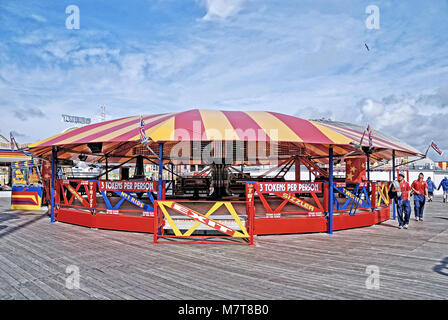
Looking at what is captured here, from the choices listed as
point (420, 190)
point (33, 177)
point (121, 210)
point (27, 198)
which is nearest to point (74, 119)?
point (33, 177)

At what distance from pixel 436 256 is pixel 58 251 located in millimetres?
8032

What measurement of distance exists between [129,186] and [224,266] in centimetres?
443

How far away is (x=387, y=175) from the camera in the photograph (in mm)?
29984

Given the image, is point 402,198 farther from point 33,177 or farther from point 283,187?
point 33,177

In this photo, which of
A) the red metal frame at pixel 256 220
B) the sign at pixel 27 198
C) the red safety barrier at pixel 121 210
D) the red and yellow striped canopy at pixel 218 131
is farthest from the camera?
the sign at pixel 27 198

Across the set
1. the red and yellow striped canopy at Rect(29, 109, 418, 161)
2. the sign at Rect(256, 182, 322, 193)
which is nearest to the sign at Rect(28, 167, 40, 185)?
the red and yellow striped canopy at Rect(29, 109, 418, 161)

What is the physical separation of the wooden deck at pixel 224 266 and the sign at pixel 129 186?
49.4 inches

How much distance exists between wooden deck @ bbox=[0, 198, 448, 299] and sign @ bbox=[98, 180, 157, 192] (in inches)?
49.4

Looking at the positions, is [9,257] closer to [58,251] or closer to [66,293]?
[58,251]

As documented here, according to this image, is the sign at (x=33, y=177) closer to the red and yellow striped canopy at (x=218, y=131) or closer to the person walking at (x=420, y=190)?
the red and yellow striped canopy at (x=218, y=131)

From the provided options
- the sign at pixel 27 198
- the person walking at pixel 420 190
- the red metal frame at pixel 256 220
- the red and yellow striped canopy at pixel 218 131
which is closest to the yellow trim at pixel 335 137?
the red and yellow striped canopy at pixel 218 131

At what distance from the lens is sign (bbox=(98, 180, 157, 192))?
8.51m

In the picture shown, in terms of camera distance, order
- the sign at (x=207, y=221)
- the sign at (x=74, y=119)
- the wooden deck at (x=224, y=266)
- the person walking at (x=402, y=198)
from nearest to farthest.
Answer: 1. the wooden deck at (x=224, y=266)
2. the sign at (x=207, y=221)
3. the person walking at (x=402, y=198)
4. the sign at (x=74, y=119)

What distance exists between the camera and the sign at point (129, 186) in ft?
27.9
